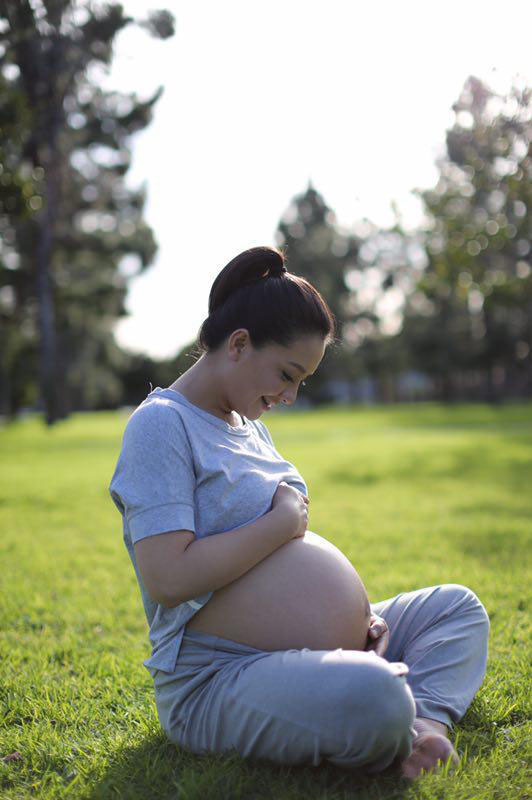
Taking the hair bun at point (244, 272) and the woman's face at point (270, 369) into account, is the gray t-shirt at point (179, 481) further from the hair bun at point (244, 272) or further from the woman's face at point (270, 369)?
the hair bun at point (244, 272)

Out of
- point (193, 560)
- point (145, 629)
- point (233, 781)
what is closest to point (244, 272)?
point (193, 560)

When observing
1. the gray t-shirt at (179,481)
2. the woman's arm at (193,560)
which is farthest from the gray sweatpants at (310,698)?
the woman's arm at (193,560)

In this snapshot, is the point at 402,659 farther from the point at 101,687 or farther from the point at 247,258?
the point at 247,258

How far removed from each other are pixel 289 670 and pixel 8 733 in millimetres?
1115

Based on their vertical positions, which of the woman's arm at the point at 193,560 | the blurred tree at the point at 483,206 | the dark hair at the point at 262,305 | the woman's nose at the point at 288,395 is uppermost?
the blurred tree at the point at 483,206

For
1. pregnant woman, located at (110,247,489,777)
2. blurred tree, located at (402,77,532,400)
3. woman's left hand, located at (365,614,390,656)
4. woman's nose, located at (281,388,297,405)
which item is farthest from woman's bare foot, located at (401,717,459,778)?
blurred tree, located at (402,77,532,400)

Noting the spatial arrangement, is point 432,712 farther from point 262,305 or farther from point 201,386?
point 262,305

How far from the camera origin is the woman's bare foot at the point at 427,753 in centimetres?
199

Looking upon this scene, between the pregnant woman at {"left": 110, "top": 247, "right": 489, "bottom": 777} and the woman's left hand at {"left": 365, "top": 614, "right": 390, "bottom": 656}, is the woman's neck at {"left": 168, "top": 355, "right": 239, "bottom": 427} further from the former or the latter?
the woman's left hand at {"left": 365, "top": 614, "right": 390, "bottom": 656}

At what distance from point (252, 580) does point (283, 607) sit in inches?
4.4

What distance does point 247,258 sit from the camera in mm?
2139

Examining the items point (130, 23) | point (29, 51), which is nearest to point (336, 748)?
point (130, 23)

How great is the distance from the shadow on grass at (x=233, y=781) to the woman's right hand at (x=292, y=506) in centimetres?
63

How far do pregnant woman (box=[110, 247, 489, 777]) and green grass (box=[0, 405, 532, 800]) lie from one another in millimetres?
113
